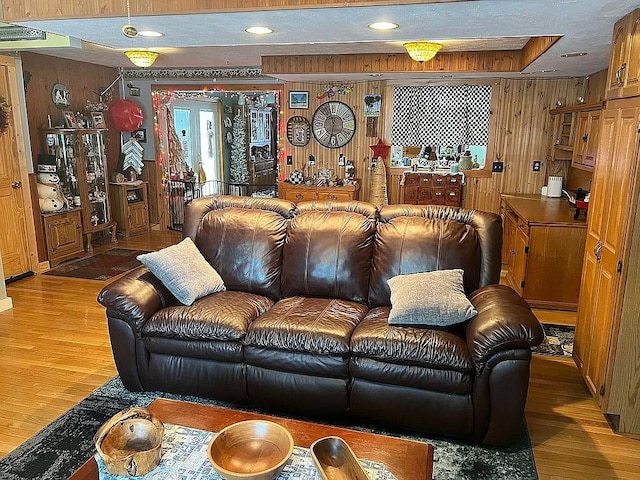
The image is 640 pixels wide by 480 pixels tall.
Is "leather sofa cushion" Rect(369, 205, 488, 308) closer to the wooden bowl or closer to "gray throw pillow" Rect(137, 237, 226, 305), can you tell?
"gray throw pillow" Rect(137, 237, 226, 305)

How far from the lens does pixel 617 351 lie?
266 centimetres

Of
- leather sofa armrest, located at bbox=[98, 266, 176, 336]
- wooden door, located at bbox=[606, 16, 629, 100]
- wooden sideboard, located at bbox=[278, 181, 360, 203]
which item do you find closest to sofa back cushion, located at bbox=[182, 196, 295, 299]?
leather sofa armrest, located at bbox=[98, 266, 176, 336]

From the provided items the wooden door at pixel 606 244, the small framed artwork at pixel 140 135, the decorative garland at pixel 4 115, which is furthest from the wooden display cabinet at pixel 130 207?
the wooden door at pixel 606 244

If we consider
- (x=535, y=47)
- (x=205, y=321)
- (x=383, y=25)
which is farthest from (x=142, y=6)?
(x=535, y=47)

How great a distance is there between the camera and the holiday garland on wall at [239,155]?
396 inches

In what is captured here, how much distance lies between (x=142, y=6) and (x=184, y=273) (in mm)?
1528

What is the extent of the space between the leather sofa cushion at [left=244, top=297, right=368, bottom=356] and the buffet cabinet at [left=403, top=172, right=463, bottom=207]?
12.0 feet

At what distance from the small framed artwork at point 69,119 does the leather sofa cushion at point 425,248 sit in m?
4.69

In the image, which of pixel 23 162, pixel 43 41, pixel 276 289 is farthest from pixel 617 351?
pixel 23 162

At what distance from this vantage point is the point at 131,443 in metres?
1.75

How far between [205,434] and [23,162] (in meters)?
4.59

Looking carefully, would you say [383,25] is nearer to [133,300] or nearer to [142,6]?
[142,6]

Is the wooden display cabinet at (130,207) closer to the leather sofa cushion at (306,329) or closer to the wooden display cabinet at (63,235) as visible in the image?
the wooden display cabinet at (63,235)

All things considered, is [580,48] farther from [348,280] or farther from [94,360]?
[94,360]
